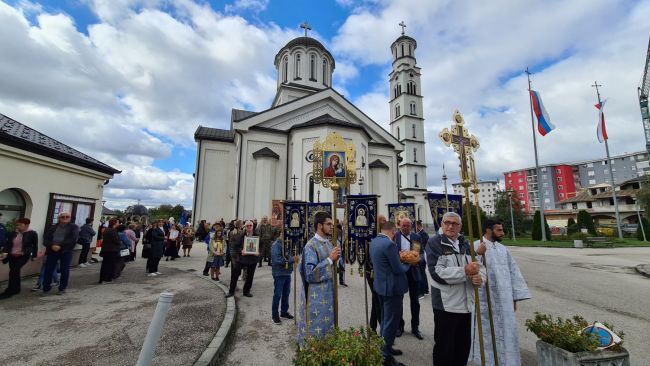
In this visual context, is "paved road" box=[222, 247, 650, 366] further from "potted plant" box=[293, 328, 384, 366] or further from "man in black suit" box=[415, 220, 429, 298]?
"potted plant" box=[293, 328, 384, 366]

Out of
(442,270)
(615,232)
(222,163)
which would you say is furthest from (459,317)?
(615,232)

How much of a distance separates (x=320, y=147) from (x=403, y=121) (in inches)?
1385

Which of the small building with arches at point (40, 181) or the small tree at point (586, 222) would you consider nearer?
the small building with arches at point (40, 181)

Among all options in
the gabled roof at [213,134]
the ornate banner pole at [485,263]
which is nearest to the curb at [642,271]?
the ornate banner pole at [485,263]

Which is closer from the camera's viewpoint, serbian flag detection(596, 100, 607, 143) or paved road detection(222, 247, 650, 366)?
paved road detection(222, 247, 650, 366)

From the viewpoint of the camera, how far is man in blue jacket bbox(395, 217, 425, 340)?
186 inches

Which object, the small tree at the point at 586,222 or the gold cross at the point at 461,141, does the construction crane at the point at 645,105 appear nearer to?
the small tree at the point at 586,222

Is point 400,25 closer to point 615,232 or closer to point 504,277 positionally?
point 615,232

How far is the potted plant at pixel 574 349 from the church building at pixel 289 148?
14458mm

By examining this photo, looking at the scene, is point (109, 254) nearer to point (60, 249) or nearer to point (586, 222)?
point (60, 249)

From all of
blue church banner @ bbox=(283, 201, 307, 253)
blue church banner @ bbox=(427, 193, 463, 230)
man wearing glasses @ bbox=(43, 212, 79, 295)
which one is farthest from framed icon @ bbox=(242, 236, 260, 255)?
man wearing glasses @ bbox=(43, 212, 79, 295)

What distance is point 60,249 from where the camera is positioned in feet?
21.6

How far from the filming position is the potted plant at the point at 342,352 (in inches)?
88.1

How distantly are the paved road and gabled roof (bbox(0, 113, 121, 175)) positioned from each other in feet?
19.2
